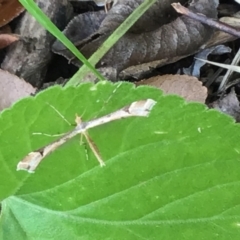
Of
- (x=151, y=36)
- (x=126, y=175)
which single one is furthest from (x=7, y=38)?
(x=126, y=175)

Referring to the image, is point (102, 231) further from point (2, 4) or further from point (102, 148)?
point (2, 4)

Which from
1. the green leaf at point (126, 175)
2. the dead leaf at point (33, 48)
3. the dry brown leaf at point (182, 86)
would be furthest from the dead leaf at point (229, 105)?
the dead leaf at point (33, 48)

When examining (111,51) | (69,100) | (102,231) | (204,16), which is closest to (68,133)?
(69,100)

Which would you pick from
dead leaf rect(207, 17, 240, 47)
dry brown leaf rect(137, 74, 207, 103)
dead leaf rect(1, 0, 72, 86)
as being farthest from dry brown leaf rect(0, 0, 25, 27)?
dead leaf rect(207, 17, 240, 47)

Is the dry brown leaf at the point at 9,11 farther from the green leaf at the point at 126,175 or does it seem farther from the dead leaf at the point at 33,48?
the green leaf at the point at 126,175

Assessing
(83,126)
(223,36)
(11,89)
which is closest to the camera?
(83,126)

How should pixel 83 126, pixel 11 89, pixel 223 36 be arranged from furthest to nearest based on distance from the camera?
pixel 223 36 < pixel 11 89 < pixel 83 126

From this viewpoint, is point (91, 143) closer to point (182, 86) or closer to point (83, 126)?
point (83, 126)
